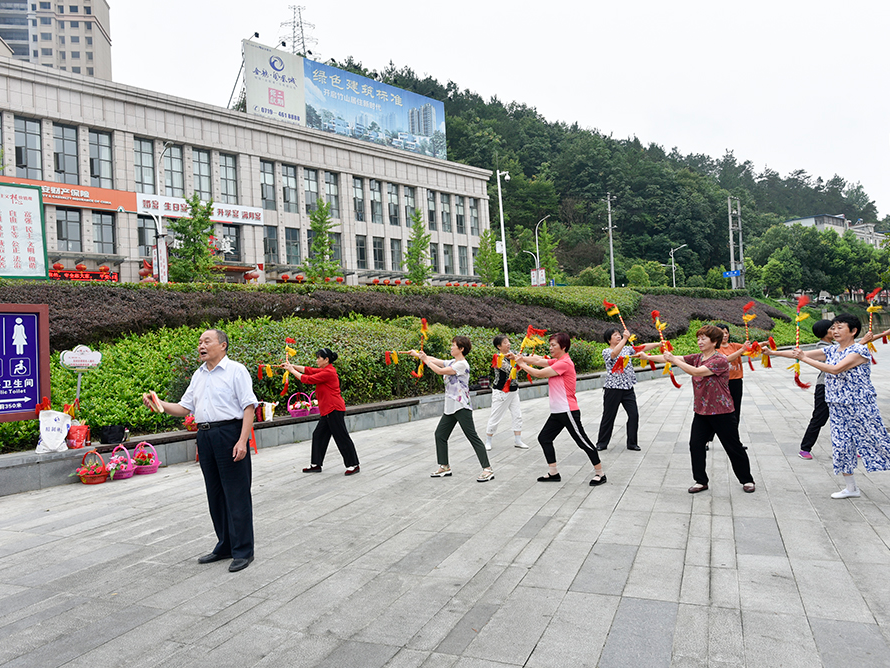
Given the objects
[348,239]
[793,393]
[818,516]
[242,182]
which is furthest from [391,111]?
[818,516]

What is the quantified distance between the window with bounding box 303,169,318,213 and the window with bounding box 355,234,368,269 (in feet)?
14.4

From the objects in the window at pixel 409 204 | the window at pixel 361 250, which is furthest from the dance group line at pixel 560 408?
the window at pixel 409 204

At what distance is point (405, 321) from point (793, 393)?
933 cm

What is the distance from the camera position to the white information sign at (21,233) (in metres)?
10.1

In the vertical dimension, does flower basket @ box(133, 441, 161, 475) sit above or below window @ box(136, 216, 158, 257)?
below

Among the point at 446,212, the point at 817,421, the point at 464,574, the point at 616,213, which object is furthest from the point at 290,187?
the point at 616,213

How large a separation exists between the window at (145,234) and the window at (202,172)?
3371 mm


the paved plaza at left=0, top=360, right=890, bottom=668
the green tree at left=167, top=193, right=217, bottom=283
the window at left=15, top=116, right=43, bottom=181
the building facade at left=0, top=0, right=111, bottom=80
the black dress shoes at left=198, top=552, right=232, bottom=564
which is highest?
the building facade at left=0, top=0, right=111, bottom=80

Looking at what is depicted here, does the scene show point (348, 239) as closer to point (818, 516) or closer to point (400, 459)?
point (400, 459)

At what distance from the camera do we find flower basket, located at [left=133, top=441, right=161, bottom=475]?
7.54 metres

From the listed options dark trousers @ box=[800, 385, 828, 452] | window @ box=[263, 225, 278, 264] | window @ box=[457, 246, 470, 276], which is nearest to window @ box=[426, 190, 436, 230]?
window @ box=[457, 246, 470, 276]

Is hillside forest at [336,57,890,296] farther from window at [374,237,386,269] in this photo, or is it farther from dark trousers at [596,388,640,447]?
dark trousers at [596,388,640,447]

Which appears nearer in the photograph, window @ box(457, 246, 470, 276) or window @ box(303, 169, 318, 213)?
window @ box(303, 169, 318, 213)

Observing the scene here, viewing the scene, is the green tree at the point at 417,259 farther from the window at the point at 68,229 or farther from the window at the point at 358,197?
the window at the point at 68,229
